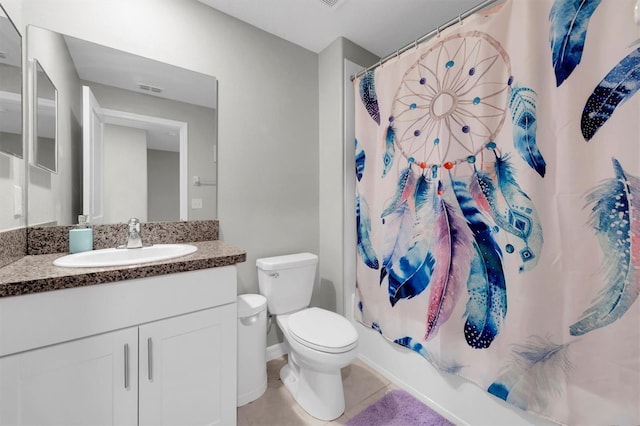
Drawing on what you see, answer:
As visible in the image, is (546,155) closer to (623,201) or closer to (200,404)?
(623,201)

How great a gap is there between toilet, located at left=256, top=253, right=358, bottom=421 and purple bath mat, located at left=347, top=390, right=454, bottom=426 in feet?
0.47

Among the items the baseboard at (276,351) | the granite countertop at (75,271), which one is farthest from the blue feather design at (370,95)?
the baseboard at (276,351)

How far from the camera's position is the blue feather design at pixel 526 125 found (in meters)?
1.05

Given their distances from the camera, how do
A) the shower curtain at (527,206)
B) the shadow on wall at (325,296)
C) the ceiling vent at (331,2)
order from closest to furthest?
the shower curtain at (527,206), the ceiling vent at (331,2), the shadow on wall at (325,296)

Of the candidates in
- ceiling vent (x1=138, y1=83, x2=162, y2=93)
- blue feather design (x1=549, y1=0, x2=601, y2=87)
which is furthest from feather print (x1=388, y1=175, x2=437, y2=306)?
ceiling vent (x1=138, y1=83, x2=162, y2=93)

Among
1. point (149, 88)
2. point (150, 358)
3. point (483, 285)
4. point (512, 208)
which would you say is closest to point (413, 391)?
point (483, 285)

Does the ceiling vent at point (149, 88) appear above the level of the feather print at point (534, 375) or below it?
above

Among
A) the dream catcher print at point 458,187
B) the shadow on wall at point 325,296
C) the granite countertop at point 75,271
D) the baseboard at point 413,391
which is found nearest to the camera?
the granite countertop at point 75,271

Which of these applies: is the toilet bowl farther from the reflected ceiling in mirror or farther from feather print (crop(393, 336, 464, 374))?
the reflected ceiling in mirror

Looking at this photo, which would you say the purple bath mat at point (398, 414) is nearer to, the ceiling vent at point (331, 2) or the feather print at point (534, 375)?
the feather print at point (534, 375)

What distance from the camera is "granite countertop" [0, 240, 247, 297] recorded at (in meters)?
0.76

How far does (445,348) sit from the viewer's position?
133 cm

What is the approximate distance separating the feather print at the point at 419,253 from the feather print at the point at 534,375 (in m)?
0.48

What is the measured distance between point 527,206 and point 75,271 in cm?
170
